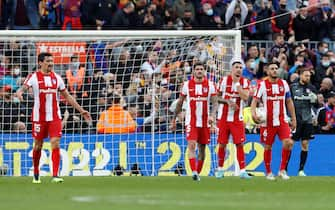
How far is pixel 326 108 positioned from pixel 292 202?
40.2 feet

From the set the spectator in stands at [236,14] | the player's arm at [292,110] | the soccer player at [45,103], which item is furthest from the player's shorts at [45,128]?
the spectator in stands at [236,14]

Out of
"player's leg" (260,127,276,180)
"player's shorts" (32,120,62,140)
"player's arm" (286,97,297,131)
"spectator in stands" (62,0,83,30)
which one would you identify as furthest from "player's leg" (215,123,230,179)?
"spectator in stands" (62,0,83,30)

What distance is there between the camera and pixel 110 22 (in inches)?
1153

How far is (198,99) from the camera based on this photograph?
20578mm

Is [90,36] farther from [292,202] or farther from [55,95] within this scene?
[292,202]

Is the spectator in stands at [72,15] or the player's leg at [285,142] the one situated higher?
the spectator in stands at [72,15]

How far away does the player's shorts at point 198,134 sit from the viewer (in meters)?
20.4

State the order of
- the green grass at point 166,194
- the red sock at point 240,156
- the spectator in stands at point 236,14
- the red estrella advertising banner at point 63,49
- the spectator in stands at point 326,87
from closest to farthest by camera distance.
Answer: the green grass at point 166,194 → the red sock at point 240,156 → the red estrella advertising banner at point 63,49 → the spectator in stands at point 326,87 → the spectator in stands at point 236,14

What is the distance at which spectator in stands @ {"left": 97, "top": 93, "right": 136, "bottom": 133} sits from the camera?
2402 centimetres

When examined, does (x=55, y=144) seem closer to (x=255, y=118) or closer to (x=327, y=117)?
(x=255, y=118)

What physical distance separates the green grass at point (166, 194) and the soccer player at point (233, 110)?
82 cm

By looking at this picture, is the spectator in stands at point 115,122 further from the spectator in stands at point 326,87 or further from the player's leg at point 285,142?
the spectator in stands at point 326,87

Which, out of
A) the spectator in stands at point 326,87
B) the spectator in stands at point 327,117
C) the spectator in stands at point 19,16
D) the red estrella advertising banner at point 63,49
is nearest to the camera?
the red estrella advertising banner at point 63,49

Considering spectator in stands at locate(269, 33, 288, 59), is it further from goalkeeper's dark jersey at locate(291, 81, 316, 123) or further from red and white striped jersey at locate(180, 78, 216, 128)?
red and white striped jersey at locate(180, 78, 216, 128)
